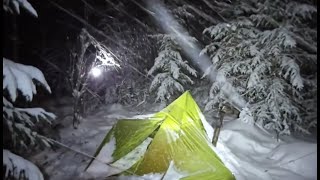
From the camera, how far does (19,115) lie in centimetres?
→ 388

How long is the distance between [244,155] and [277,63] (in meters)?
3.57

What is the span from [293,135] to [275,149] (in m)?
2.59

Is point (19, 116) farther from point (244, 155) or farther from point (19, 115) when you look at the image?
point (244, 155)

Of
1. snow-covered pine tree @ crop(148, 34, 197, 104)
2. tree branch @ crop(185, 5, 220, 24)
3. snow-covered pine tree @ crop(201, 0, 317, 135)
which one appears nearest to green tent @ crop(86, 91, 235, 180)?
snow-covered pine tree @ crop(201, 0, 317, 135)

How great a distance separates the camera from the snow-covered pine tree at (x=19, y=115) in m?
3.52

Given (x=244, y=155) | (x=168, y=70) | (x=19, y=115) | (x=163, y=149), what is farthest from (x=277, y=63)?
(x=19, y=115)

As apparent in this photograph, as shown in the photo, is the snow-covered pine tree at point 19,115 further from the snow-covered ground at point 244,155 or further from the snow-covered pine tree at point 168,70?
the snow-covered pine tree at point 168,70

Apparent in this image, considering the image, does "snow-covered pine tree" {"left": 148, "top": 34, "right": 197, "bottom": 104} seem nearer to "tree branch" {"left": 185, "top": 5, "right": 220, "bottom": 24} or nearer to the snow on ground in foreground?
"tree branch" {"left": 185, "top": 5, "right": 220, "bottom": 24}

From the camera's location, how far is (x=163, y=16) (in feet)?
56.1

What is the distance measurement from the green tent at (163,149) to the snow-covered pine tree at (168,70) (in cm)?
540

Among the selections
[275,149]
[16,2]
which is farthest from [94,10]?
[16,2]

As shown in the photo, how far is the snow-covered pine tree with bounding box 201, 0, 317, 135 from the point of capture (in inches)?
440

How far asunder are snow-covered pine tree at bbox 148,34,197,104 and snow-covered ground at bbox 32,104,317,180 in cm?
328

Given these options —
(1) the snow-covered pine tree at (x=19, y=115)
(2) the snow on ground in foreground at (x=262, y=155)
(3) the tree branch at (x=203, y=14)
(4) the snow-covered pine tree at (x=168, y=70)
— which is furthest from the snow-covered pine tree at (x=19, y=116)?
(3) the tree branch at (x=203, y=14)
